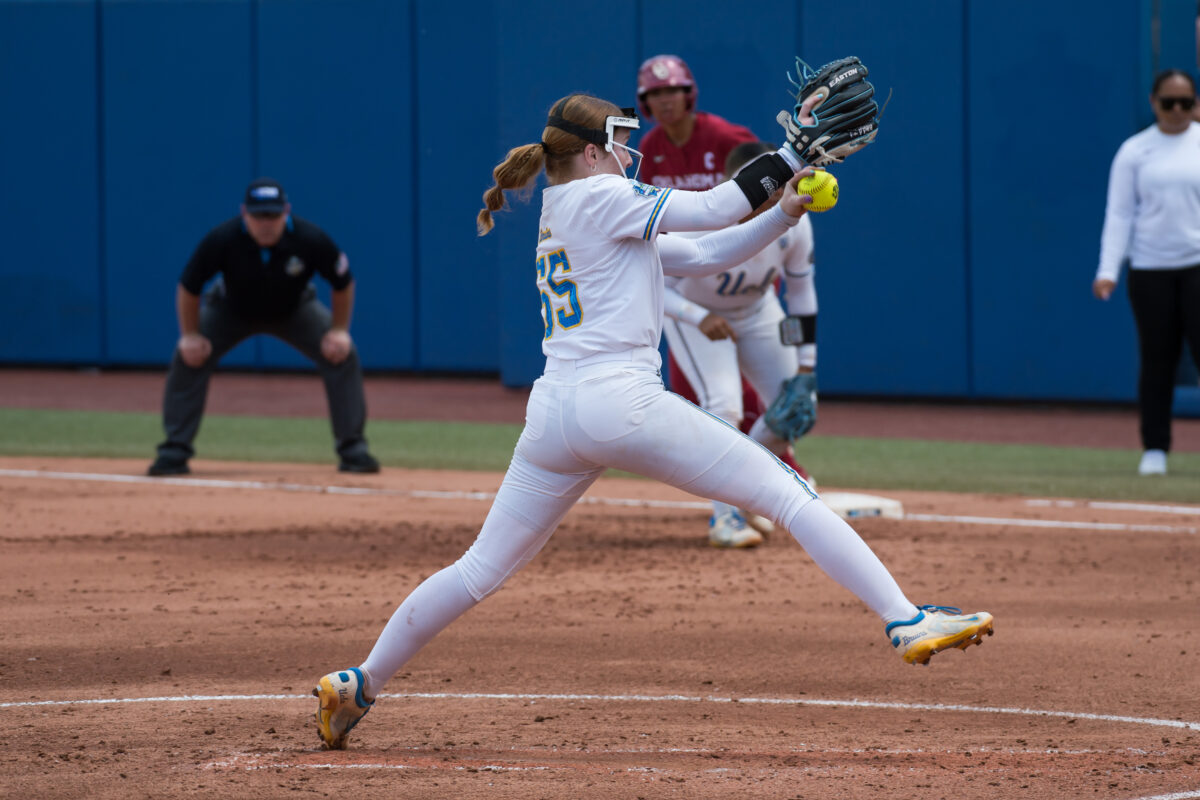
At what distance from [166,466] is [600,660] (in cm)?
620

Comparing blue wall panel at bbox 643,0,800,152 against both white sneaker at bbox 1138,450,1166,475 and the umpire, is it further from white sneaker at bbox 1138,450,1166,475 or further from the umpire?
white sneaker at bbox 1138,450,1166,475

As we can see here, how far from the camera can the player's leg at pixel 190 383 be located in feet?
38.4

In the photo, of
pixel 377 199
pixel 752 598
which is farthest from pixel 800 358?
A: pixel 377 199

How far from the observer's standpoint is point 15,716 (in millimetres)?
5324

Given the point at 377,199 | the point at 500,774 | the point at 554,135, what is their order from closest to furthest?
the point at 500,774 → the point at 554,135 → the point at 377,199

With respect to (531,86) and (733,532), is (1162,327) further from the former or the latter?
(531,86)

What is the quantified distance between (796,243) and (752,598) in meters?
2.13

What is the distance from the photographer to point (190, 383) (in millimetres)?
11773

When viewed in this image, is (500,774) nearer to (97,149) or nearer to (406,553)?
(406,553)

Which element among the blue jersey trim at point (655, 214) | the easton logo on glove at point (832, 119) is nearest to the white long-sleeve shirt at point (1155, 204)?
the easton logo on glove at point (832, 119)

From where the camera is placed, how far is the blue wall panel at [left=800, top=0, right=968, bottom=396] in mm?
15156

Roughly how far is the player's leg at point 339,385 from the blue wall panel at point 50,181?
29.0ft

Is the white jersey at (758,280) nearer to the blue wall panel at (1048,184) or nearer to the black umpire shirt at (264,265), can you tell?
the black umpire shirt at (264,265)

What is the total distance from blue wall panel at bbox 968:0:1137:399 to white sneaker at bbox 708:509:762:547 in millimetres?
7018
